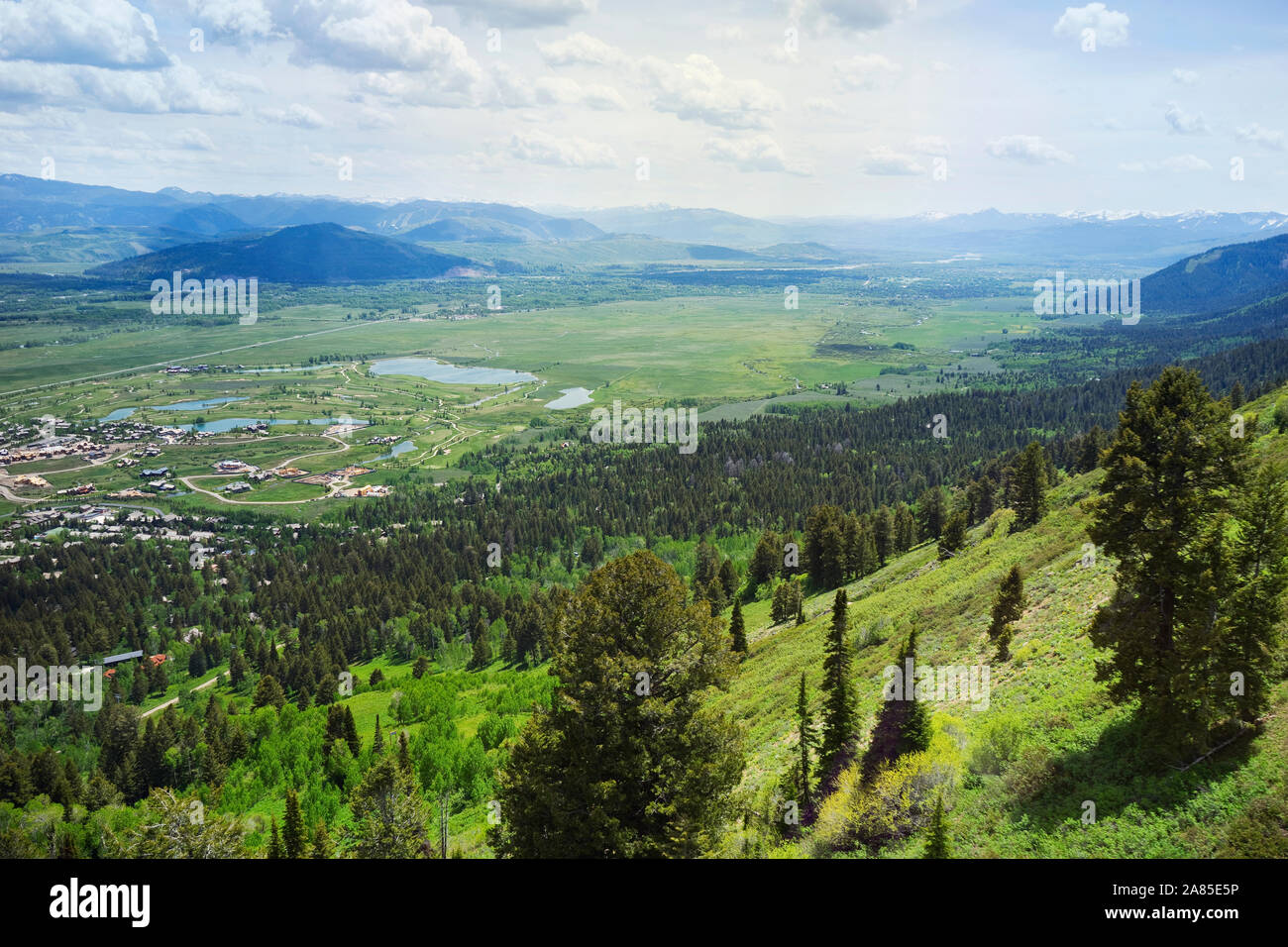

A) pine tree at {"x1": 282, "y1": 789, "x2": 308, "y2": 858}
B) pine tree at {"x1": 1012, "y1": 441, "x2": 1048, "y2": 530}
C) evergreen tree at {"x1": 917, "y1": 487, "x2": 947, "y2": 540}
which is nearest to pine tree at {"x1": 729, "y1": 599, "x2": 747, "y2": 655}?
pine tree at {"x1": 1012, "y1": 441, "x2": 1048, "y2": 530}

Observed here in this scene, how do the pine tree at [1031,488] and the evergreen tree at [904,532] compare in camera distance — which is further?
the evergreen tree at [904,532]

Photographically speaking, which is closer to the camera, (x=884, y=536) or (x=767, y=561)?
(x=884, y=536)

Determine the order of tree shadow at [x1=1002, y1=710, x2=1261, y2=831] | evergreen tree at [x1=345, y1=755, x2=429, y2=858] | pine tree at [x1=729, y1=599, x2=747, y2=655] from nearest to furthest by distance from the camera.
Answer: tree shadow at [x1=1002, y1=710, x2=1261, y2=831]
evergreen tree at [x1=345, y1=755, x2=429, y2=858]
pine tree at [x1=729, y1=599, x2=747, y2=655]

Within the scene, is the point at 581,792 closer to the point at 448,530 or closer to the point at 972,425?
the point at 448,530

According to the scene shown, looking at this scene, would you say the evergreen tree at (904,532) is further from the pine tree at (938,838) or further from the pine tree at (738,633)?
the pine tree at (938,838)

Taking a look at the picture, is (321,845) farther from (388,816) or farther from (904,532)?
(904,532)

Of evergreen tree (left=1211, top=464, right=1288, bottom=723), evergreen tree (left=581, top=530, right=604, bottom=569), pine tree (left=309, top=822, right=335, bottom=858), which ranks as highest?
evergreen tree (left=1211, top=464, right=1288, bottom=723)

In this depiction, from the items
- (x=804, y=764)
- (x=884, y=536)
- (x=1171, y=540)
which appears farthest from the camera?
(x=884, y=536)

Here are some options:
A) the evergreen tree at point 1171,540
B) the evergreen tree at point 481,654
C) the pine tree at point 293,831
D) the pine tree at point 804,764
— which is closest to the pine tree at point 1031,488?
the pine tree at point 804,764

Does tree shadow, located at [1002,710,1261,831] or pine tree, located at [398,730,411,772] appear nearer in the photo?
tree shadow, located at [1002,710,1261,831]

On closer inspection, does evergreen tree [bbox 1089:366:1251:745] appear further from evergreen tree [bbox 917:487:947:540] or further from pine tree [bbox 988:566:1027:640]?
evergreen tree [bbox 917:487:947:540]

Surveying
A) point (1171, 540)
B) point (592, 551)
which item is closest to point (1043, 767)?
point (1171, 540)
